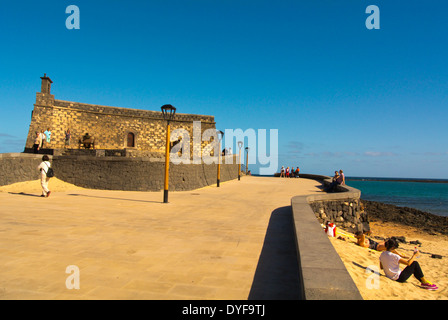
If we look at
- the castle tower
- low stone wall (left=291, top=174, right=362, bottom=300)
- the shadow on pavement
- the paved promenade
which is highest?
the castle tower

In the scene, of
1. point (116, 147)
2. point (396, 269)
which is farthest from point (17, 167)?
point (396, 269)

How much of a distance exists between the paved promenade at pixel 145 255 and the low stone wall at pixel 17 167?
6.99m

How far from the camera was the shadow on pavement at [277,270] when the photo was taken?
333 centimetres

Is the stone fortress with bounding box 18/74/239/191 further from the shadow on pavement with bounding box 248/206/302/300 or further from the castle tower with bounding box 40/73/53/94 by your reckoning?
the shadow on pavement with bounding box 248/206/302/300

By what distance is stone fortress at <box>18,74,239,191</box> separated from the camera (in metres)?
15.5

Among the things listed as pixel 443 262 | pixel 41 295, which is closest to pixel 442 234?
pixel 443 262

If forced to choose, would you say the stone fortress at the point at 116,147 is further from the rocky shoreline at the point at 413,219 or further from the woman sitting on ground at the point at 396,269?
the rocky shoreline at the point at 413,219

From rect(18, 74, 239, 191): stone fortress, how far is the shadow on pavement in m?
10.5

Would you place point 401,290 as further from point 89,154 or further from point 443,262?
point 89,154

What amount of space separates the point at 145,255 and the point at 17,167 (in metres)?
13.3

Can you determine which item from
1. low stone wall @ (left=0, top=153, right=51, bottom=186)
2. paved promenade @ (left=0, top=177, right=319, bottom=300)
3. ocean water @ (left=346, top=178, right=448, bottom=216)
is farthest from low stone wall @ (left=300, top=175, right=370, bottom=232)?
ocean water @ (left=346, top=178, right=448, bottom=216)

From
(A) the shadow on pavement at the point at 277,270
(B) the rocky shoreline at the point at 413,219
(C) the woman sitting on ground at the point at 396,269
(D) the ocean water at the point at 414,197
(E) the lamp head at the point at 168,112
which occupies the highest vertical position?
(E) the lamp head at the point at 168,112

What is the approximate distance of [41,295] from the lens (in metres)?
3.07

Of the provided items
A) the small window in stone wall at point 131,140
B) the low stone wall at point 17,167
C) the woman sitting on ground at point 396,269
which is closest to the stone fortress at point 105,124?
the small window in stone wall at point 131,140
